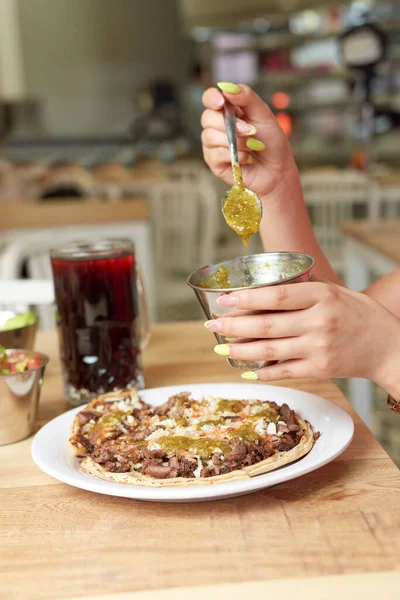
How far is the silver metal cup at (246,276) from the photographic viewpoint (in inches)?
28.6

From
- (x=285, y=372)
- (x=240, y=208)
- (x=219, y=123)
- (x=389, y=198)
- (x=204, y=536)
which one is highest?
(x=219, y=123)

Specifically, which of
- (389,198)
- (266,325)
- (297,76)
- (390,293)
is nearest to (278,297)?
(266,325)

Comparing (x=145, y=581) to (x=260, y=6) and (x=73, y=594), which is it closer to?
(x=73, y=594)

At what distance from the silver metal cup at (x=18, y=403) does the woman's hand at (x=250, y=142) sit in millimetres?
412

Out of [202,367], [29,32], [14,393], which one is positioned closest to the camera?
[14,393]

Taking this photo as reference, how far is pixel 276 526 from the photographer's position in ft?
2.32

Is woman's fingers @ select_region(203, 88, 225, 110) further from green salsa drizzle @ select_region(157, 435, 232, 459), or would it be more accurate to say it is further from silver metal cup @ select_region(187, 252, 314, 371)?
green salsa drizzle @ select_region(157, 435, 232, 459)

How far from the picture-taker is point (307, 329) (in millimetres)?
714

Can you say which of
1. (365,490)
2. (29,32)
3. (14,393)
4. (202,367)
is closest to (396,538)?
(365,490)

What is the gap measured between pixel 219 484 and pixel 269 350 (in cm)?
13

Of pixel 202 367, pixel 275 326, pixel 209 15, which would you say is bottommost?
pixel 202 367

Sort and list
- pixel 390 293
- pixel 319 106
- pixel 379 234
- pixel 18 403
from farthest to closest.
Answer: pixel 319 106 < pixel 379 234 < pixel 390 293 < pixel 18 403

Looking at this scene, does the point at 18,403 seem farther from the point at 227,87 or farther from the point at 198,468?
the point at 227,87

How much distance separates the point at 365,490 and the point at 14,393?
1.35 ft
